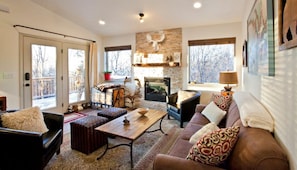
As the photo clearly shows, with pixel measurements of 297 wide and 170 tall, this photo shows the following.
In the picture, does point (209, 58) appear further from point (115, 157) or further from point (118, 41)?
point (115, 157)

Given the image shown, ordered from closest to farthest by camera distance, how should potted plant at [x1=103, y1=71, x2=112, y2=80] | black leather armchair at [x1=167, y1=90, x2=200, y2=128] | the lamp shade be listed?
black leather armchair at [x1=167, y1=90, x2=200, y2=128], the lamp shade, potted plant at [x1=103, y1=71, x2=112, y2=80]

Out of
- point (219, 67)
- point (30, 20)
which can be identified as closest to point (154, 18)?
point (219, 67)

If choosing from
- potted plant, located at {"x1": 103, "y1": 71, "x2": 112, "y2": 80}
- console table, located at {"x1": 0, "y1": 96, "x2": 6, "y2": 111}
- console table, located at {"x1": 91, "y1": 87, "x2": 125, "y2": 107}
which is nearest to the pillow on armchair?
console table, located at {"x1": 91, "y1": 87, "x2": 125, "y2": 107}

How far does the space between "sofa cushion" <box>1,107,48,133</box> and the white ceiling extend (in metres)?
2.84

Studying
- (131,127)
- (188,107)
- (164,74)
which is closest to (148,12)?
(164,74)

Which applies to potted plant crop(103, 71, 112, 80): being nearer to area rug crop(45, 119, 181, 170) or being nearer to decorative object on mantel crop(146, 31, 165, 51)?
decorative object on mantel crop(146, 31, 165, 51)

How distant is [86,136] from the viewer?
9.20 ft

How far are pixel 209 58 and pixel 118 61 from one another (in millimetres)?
3075

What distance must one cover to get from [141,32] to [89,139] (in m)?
3.95

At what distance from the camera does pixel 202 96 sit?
5008 millimetres

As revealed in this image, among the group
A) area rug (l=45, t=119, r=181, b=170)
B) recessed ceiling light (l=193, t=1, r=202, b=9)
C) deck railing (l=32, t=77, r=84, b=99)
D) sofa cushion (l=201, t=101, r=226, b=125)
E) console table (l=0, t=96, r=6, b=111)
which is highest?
recessed ceiling light (l=193, t=1, r=202, b=9)

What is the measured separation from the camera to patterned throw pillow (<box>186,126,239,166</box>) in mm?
1423

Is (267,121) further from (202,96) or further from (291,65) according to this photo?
(202,96)

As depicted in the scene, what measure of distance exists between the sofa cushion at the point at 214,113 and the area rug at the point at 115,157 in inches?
32.1
